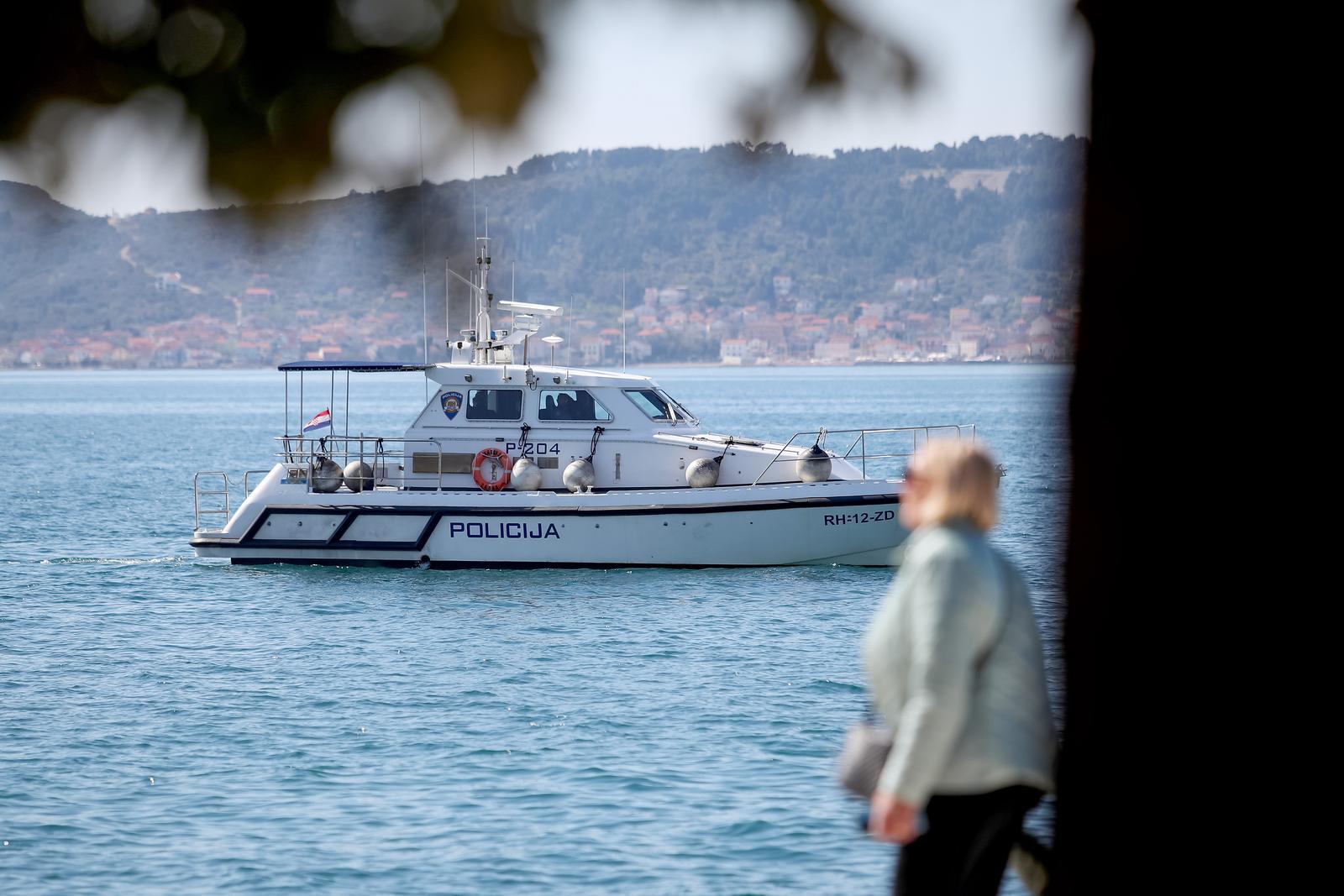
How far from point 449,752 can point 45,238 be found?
9495 millimetres

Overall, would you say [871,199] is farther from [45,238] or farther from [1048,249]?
[45,238]

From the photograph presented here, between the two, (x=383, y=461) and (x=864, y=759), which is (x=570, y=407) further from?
(x=864, y=759)

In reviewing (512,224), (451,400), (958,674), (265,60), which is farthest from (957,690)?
(451,400)

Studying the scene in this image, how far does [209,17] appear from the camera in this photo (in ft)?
8.73

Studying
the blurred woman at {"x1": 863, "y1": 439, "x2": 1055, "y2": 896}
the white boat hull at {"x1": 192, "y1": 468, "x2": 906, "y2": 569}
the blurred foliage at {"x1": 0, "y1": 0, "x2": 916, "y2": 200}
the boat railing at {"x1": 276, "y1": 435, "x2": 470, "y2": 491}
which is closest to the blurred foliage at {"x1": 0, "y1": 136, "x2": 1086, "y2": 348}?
the blurred foliage at {"x1": 0, "y1": 0, "x2": 916, "y2": 200}

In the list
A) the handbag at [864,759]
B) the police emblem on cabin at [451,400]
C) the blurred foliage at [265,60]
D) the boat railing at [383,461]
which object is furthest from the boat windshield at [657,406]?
the blurred foliage at [265,60]

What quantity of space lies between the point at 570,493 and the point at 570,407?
1079mm

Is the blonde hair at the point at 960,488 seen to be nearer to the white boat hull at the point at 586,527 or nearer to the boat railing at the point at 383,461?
the white boat hull at the point at 586,527

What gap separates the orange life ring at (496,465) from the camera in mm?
19484

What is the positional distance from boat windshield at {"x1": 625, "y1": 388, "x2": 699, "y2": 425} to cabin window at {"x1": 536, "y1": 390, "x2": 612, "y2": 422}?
41 cm

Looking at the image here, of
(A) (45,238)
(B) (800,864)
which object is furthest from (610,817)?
(A) (45,238)

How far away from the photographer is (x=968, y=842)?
404cm

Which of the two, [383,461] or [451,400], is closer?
[451,400]

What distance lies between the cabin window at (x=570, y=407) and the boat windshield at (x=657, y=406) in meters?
0.41
